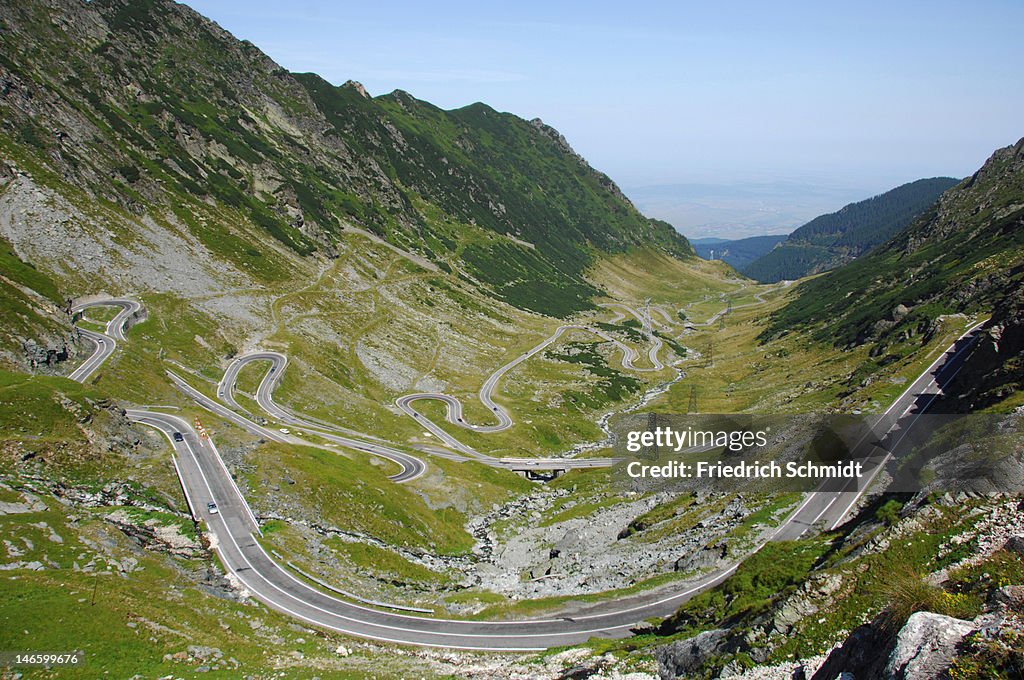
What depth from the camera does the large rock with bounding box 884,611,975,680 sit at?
55.5 ft

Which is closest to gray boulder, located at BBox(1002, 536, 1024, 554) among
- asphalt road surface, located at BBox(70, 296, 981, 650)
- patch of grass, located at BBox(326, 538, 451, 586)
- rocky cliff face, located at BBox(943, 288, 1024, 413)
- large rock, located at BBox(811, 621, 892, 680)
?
large rock, located at BBox(811, 621, 892, 680)

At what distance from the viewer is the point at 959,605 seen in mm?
19969

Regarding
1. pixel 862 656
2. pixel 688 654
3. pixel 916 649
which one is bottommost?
pixel 688 654

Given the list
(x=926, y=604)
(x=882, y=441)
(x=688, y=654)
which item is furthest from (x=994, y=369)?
(x=926, y=604)

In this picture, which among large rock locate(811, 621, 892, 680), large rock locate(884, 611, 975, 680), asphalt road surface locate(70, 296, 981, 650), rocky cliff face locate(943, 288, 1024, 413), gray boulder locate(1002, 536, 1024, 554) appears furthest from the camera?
rocky cliff face locate(943, 288, 1024, 413)

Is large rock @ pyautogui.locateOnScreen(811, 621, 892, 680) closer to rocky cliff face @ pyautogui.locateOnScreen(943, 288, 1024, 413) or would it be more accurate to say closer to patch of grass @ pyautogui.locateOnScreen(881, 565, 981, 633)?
patch of grass @ pyautogui.locateOnScreen(881, 565, 981, 633)

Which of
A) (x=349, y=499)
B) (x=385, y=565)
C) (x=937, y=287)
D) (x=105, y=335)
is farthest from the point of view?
(x=937, y=287)

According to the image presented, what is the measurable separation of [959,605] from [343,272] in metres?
171

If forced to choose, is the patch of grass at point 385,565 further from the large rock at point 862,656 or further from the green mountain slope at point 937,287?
the green mountain slope at point 937,287

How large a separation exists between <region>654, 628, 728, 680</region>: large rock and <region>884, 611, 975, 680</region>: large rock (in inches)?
578

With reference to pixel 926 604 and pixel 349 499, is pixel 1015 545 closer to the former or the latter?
pixel 926 604

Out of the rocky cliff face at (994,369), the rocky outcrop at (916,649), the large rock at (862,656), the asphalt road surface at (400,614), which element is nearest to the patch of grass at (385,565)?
the asphalt road surface at (400,614)

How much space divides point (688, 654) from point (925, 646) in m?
17.9

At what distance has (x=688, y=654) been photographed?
32.9 m
